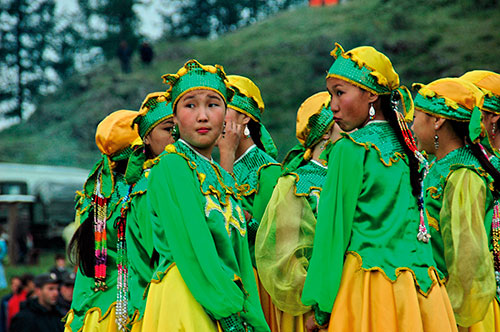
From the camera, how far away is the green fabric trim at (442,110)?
15.8 feet

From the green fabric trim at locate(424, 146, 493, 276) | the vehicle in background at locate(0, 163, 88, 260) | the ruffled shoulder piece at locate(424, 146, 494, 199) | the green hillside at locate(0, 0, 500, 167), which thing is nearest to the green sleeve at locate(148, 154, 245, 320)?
the green fabric trim at locate(424, 146, 493, 276)

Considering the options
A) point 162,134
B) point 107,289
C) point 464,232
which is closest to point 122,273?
point 107,289

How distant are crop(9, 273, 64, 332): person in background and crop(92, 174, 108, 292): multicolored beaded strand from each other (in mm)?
4000

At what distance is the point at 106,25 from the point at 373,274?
159 feet

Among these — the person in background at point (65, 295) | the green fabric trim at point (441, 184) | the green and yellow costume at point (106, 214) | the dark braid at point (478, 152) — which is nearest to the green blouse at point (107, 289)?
the green and yellow costume at point (106, 214)

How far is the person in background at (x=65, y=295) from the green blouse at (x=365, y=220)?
17.9 feet

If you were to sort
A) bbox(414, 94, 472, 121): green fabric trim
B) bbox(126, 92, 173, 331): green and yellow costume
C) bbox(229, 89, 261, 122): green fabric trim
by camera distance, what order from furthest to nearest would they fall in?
bbox(229, 89, 261, 122): green fabric trim → bbox(414, 94, 472, 121): green fabric trim → bbox(126, 92, 173, 331): green and yellow costume

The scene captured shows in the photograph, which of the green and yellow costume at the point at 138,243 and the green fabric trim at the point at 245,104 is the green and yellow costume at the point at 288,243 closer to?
the green fabric trim at the point at 245,104

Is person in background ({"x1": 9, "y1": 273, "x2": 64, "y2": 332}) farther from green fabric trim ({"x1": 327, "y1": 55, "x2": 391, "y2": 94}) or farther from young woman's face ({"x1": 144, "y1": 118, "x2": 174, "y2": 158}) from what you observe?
green fabric trim ({"x1": 327, "y1": 55, "x2": 391, "y2": 94})

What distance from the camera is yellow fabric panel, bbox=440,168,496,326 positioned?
4.35m

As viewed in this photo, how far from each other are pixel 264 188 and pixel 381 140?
3.63 feet

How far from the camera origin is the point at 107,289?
456 centimetres

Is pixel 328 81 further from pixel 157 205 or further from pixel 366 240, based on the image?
pixel 157 205

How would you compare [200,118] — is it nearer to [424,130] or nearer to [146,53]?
[424,130]
